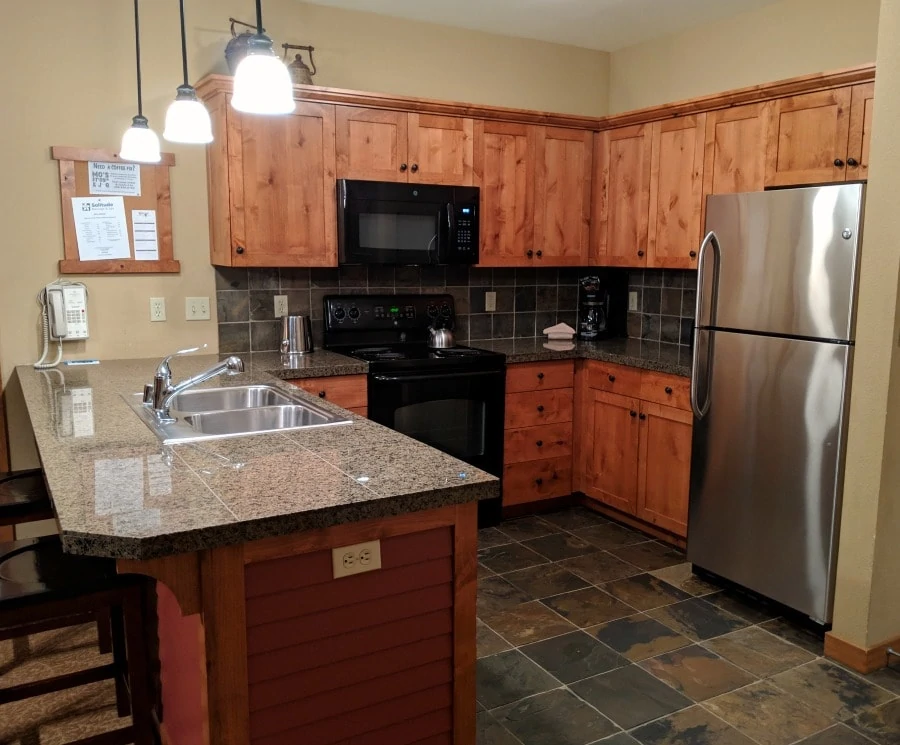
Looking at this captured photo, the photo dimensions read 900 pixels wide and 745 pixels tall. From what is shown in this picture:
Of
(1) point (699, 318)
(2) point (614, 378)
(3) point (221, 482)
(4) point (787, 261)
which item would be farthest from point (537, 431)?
(3) point (221, 482)

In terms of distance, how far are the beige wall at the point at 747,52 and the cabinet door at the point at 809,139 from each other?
0.48 m

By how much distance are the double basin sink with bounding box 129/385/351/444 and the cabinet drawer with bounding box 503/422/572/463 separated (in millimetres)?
1501

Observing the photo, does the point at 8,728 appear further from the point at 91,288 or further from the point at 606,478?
the point at 606,478

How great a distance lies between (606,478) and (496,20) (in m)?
2.43

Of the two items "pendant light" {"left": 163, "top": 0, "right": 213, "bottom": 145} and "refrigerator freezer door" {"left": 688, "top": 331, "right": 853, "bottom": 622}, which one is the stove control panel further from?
"pendant light" {"left": 163, "top": 0, "right": 213, "bottom": 145}

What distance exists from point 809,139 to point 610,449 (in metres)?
1.70

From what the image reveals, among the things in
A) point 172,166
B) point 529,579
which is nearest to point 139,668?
point 529,579

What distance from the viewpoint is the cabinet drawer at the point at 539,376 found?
3.94 metres

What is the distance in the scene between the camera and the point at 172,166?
3.55 metres

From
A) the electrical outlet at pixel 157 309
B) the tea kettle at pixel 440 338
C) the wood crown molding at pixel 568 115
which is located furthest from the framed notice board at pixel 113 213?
the tea kettle at pixel 440 338

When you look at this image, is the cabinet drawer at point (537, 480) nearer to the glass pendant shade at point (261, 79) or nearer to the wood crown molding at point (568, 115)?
the wood crown molding at point (568, 115)

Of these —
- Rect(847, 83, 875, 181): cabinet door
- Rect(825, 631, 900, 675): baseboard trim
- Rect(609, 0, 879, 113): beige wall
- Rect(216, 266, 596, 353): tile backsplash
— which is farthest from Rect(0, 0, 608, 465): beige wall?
Rect(825, 631, 900, 675): baseboard trim

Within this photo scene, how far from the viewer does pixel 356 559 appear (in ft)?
5.50

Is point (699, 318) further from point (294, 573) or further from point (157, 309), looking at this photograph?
point (157, 309)
